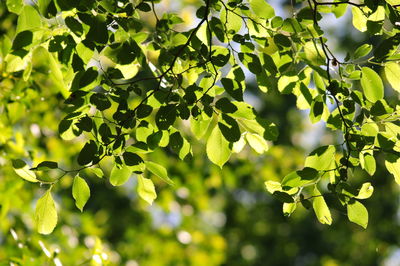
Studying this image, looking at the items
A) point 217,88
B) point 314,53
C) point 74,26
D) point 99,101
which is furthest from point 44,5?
point 314,53

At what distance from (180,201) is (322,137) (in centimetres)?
718

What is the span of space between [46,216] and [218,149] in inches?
19.1

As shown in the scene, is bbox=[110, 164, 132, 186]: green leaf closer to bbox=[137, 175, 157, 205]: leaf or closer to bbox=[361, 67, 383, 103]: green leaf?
bbox=[137, 175, 157, 205]: leaf

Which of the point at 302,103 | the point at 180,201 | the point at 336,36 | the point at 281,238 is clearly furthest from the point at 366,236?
the point at 302,103

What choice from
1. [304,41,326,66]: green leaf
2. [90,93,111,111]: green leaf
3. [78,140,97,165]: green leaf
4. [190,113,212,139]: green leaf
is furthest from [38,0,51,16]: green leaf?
[304,41,326,66]: green leaf

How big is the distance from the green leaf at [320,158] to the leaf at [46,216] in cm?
67

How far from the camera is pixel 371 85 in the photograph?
4.21 feet

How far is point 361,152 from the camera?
1282 millimetres

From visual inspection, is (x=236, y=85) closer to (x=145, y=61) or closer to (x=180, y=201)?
(x=145, y=61)

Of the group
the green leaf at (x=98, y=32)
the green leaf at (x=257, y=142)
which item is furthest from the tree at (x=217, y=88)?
the green leaf at (x=257, y=142)

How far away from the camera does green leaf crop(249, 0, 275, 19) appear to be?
1.31m

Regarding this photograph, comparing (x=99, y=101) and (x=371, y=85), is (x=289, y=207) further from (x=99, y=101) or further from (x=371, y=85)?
(x=99, y=101)

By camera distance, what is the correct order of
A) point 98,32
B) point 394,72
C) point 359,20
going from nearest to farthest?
point 98,32
point 394,72
point 359,20

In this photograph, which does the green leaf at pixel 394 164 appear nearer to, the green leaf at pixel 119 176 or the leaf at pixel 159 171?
the leaf at pixel 159 171
